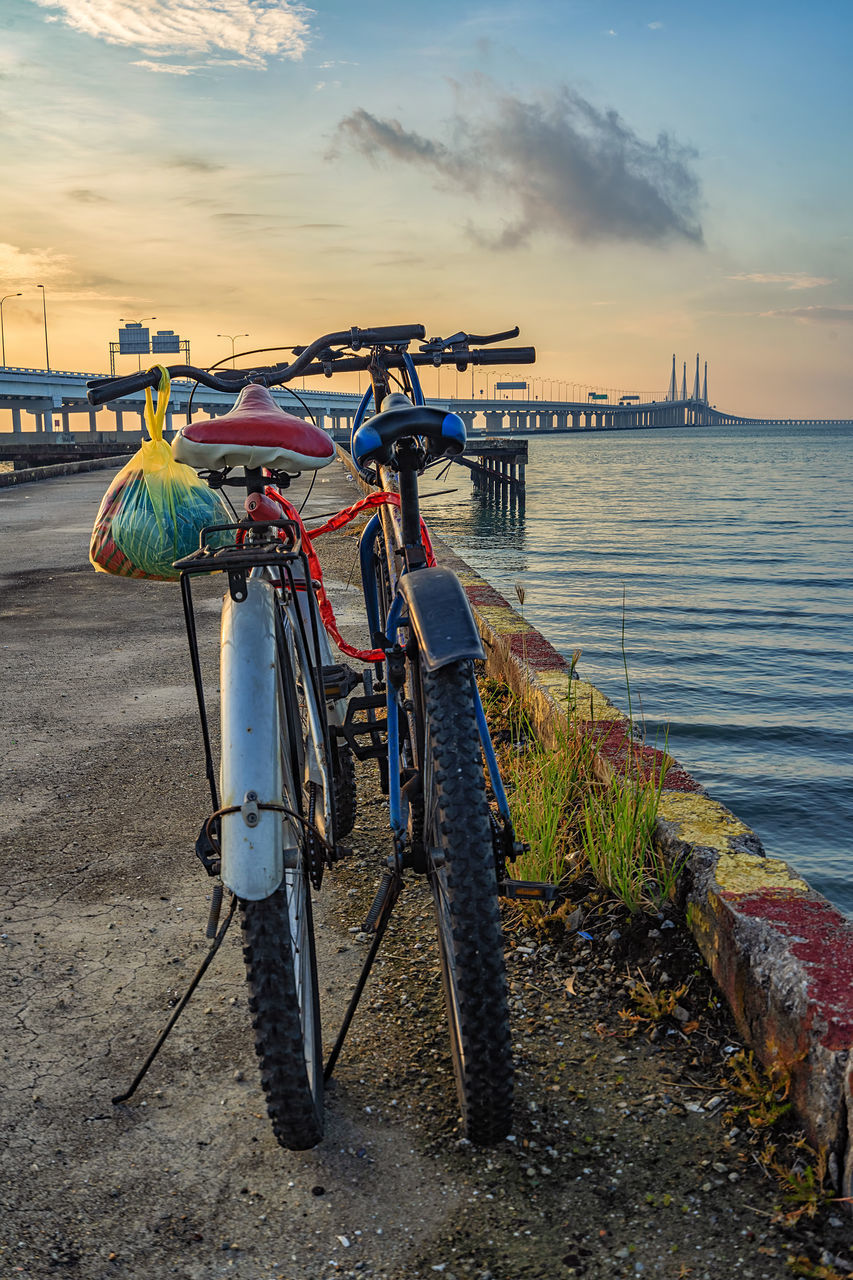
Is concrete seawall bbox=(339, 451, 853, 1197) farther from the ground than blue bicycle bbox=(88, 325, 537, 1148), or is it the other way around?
blue bicycle bbox=(88, 325, 537, 1148)

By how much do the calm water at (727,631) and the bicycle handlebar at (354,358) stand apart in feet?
6.61

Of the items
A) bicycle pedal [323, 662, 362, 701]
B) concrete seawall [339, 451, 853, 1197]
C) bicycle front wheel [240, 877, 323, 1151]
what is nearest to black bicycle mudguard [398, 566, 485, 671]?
bicycle front wheel [240, 877, 323, 1151]

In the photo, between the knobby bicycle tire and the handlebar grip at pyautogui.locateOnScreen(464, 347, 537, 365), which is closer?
the knobby bicycle tire

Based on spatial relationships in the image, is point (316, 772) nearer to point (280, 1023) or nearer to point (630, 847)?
point (280, 1023)

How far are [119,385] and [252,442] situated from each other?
0.58 meters

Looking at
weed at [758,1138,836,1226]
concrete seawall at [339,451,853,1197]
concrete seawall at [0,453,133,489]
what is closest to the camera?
weed at [758,1138,836,1226]

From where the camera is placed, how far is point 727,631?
15188 millimetres

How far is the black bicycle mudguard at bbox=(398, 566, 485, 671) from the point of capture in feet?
8.23

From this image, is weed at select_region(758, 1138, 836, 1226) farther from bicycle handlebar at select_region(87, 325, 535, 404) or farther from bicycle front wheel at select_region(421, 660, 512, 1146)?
bicycle handlebar at select_region(87, 325, 535, 404)

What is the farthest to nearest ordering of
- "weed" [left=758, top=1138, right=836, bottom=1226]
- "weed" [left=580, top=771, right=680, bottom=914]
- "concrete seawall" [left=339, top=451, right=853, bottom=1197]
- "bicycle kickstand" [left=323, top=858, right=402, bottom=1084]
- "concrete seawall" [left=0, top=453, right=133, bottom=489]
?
"concrete seawall" [left=0, top=453, right=133, bottom=489] → "weed" [left=580, top=771, right=680, bottom=914] → "bicycle kickstand" [left=323, top=858, right=402, bottom=1084] → "concrete seawall" [left=339, top=451, right=853, bottom=1197] → "weed" [left=758, top=1138, right=836, bottom=1226]

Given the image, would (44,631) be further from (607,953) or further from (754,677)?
→ (754,677)

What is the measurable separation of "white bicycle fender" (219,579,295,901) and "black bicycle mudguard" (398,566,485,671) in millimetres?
390

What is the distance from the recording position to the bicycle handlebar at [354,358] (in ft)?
12.2

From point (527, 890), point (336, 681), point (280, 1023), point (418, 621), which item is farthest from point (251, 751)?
point (336, 681)
